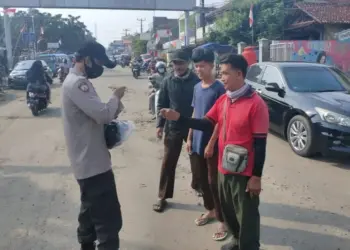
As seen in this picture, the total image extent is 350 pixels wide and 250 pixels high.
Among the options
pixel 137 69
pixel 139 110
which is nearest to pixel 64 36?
pixel 137 69

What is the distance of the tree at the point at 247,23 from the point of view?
25.1 m

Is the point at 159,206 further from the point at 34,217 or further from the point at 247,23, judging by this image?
the point at 247,23

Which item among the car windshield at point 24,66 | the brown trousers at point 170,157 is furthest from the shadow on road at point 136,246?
the car windshield at point 24,66

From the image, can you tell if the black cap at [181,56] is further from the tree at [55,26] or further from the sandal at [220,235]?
the tree at [55,26]

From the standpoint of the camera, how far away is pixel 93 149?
3004mm

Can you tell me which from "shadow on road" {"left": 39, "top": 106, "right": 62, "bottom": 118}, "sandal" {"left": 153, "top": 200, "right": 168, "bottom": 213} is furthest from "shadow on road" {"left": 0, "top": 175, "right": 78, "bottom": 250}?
"shadow on road" {"left": 39, "top": 106, "right": 62, "bottom": 118}

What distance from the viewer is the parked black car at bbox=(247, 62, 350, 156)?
20.3 ft

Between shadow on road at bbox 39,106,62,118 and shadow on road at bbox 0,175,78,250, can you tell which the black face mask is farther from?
shadow on road at bbox 39,106,62,118

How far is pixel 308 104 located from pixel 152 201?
10.7 feet

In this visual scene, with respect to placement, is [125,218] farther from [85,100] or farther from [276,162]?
[276,162]

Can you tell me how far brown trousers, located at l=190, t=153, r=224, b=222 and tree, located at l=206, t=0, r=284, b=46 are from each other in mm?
21727

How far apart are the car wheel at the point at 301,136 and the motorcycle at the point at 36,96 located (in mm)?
7483

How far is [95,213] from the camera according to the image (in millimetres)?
3041

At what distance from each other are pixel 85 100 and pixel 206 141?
4.90ft
